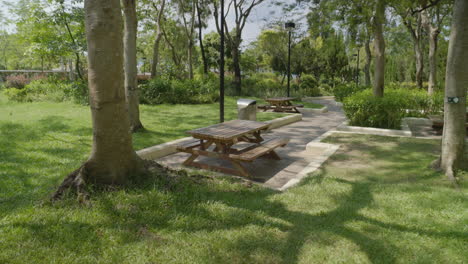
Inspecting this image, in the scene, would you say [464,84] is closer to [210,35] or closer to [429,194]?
[429,194]

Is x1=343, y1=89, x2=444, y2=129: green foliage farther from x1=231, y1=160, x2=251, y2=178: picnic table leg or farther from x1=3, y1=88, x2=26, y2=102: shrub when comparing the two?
x1=3, y1=88, x2=26, y2=102: shrub

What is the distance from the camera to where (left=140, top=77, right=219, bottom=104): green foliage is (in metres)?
14.9

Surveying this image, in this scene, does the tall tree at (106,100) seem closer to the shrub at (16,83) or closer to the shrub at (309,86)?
the shrub at (16,83)

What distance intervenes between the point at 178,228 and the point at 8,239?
154cm

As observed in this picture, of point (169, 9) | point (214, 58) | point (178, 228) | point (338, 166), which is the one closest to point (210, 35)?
point (214, 58)

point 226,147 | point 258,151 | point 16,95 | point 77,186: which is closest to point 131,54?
point 226,147

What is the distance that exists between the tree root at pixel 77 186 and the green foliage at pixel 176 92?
10.9m

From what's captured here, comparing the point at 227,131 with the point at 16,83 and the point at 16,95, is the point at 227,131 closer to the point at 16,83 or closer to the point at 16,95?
the point at 16,95

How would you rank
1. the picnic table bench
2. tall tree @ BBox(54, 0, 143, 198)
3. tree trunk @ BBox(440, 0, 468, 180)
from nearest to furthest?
1. tall tree @ BBox(54, 0, 143, 198)
2. tree trunk @ BBox(440, 0, 468, 180)
3. the picnic table bench

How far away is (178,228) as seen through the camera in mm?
3363

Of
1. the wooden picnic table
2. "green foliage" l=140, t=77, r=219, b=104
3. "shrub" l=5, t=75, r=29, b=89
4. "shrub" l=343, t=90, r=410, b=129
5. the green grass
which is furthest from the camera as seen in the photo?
"shrub" l=5, t=75, r=29, b=89

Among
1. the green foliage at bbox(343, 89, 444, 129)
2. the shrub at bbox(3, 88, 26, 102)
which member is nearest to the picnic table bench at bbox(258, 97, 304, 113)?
the green foliage at bbox(343, 89, 444, 129)

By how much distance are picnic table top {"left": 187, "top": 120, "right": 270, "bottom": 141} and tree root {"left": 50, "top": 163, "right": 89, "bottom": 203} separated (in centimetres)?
221

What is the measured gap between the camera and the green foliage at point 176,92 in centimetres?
1491
